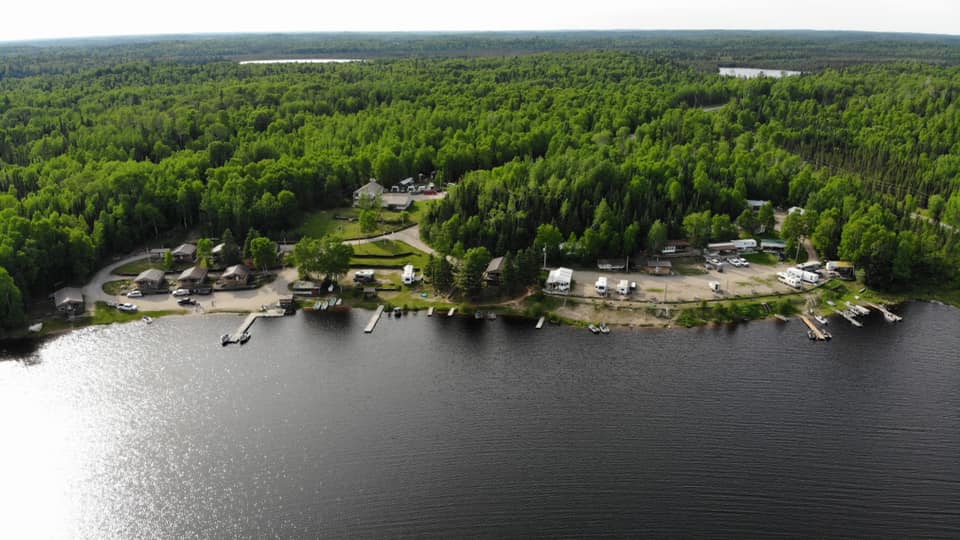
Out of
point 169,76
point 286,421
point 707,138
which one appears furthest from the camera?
point 169,76

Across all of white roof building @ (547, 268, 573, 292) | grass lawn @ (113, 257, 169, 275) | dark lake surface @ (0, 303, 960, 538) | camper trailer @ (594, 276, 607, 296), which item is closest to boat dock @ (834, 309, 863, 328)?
dark lake surface @ (0, 303, 960, 538)

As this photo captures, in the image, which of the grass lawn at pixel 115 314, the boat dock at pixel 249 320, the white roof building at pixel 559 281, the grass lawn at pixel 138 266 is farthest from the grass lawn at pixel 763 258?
the grass lawn at pixel 138 266

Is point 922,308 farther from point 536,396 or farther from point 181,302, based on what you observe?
point 181,302

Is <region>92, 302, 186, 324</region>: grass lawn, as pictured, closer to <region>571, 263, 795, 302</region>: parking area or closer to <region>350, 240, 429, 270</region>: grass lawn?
<region>350, 240, 429, 270</region>: grass lawn

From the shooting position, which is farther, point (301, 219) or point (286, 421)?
point (301, 219)

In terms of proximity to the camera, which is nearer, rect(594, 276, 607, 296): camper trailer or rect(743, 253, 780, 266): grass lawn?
rect(594, 276, 607, 296): camper trailer

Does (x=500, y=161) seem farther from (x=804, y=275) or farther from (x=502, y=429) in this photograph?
(x=502, y=429)

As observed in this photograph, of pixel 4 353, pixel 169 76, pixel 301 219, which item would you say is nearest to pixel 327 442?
pixel 4 353

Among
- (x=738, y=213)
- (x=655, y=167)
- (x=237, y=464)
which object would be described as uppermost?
(x=655, y=167)
